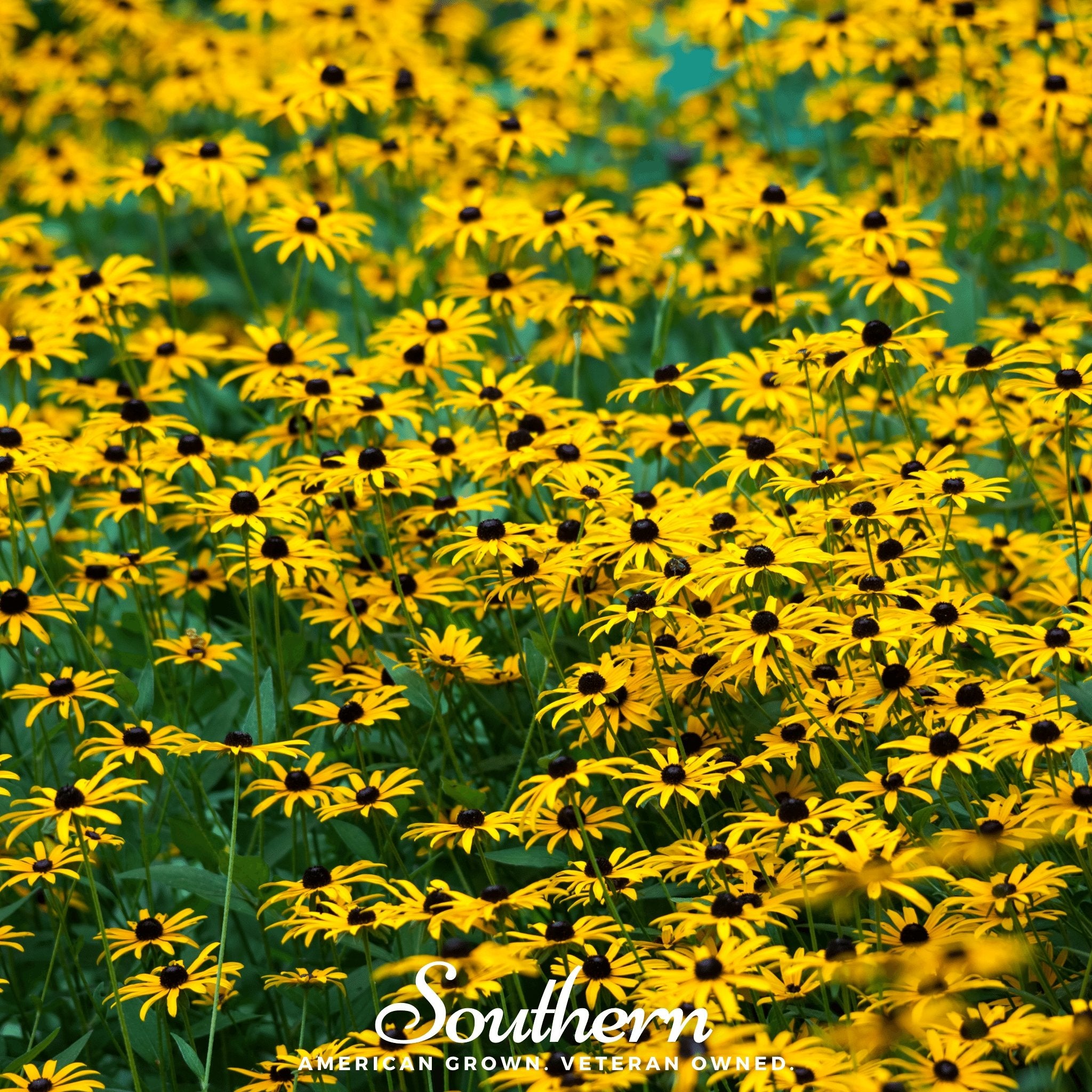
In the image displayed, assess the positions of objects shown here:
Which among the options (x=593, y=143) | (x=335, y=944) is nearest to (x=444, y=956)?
(x=335, y=944)

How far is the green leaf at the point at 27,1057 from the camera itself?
3086 millimetres

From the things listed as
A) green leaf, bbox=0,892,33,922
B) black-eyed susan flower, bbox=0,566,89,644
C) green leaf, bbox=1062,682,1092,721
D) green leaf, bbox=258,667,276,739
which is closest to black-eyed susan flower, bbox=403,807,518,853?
green leaf, bbox=258,667,276,739

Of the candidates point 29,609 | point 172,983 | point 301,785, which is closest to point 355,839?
point 301,785

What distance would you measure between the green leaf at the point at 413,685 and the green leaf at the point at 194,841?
623mm

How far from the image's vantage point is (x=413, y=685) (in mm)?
3756

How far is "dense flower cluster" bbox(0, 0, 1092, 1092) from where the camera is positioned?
9.57 feet

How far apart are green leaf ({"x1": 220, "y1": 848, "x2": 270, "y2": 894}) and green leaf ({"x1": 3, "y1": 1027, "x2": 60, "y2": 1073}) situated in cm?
53

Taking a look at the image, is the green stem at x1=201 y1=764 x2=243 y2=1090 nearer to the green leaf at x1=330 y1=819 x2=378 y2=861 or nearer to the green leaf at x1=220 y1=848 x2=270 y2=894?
the green leaf at x1=220 y1=848 x2=270 y2=894

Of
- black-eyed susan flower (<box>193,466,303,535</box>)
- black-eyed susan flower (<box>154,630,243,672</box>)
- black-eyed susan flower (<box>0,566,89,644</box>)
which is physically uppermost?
black-eyed susan flower (<box>193,466,303,535</box>)

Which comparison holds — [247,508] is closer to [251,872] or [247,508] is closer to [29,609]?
[29,609]

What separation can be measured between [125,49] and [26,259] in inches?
96.8

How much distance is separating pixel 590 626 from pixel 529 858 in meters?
0.85

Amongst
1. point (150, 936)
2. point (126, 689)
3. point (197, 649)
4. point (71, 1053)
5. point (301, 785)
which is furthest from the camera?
point (197, 649)

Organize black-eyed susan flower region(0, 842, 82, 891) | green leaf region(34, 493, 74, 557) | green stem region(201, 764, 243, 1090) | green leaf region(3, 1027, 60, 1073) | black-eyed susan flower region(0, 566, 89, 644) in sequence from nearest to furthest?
green stem region(201, 764, 243, 1090)
green leaf region(3, 1027, 60, 1073)
black-eyed susan flower region(0, 842, 82, 891)
black-eyed susan flower region(0, 566, 89, 644)
green leaf region(34, 493, 74, 557)
